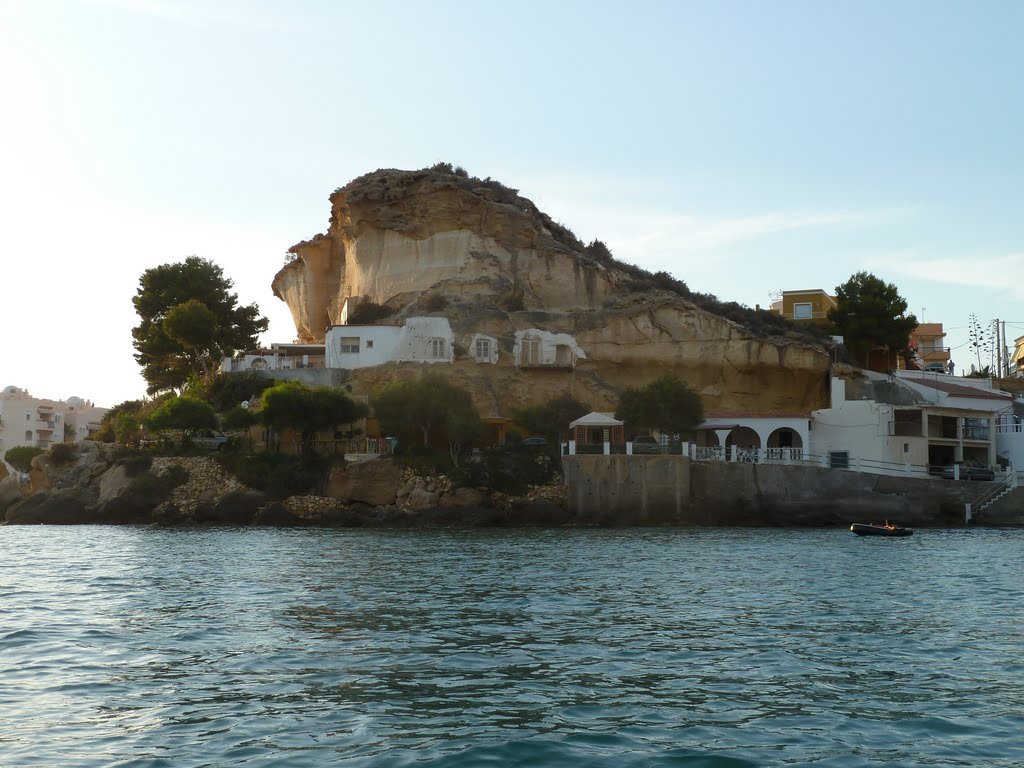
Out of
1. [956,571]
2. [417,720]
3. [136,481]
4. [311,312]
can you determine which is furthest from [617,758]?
[311,312]

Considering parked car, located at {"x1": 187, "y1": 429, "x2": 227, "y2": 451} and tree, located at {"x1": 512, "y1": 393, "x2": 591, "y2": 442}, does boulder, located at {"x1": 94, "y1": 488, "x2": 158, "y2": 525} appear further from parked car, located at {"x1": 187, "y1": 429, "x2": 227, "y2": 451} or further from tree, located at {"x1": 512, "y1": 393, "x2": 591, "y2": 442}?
tree, located at {"x1": 512, "y1": 393, "x2": 591, "y2": 442}

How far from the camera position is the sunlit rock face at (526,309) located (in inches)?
2248

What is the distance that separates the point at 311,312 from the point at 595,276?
21669mm

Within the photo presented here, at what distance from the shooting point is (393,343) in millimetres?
58219

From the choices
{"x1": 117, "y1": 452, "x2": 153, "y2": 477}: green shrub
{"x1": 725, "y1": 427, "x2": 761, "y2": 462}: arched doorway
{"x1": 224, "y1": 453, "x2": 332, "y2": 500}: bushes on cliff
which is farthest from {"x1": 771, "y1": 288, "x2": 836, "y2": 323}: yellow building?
{"x1": 117, "y1": 452, "x2": 153, "y2": 477}: green shrub

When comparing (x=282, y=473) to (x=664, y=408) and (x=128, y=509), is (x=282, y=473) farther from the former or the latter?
(x=664, y=408)

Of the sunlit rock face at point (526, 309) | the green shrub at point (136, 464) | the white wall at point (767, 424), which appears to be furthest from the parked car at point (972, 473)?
the green shrub at point (136, 464)

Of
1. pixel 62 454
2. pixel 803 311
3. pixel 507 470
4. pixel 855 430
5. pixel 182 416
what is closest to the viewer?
pixel 507 470

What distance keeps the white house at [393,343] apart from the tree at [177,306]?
9.62m

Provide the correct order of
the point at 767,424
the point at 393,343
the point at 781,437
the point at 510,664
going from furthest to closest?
1. the point at 393,343
2. the point at 781,437
3. the point at 767,424
4. the point at 510,664

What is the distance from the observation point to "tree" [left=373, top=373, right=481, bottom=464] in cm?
4891

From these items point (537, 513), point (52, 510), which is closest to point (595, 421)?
point (537, 513)

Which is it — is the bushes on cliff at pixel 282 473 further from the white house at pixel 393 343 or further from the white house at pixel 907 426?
the white house at pixel 907 426

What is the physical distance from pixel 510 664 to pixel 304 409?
3692cm
